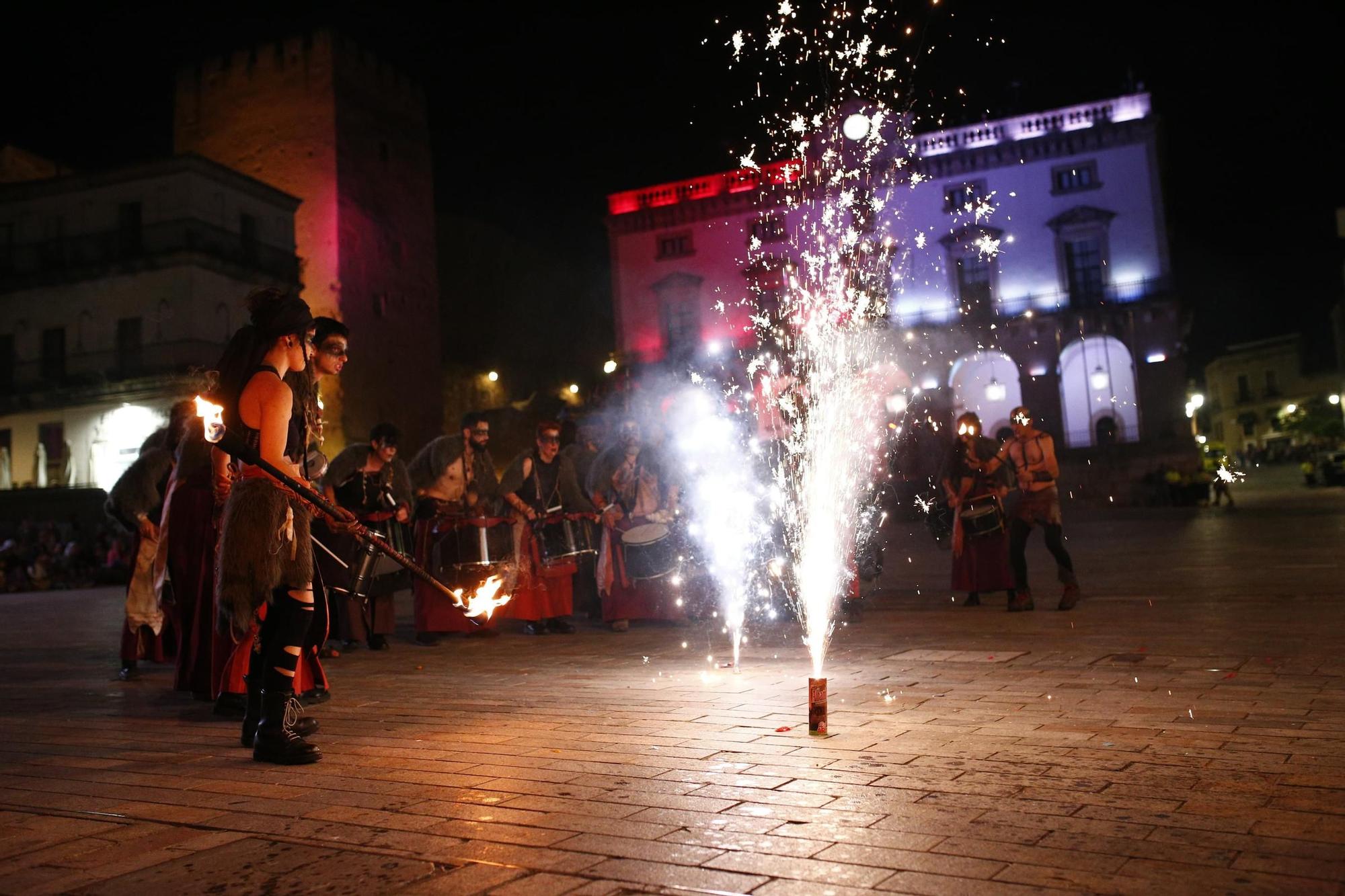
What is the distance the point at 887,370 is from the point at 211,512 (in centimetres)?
3972

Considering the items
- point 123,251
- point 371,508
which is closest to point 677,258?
point 123,251

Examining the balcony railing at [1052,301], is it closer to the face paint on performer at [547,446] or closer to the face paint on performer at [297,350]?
the face paint on performer at [547,446]

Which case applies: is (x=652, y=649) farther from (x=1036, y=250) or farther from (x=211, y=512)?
(x=1036, y=250)

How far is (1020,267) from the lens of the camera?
43938 millimetres

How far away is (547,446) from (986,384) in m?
36.7

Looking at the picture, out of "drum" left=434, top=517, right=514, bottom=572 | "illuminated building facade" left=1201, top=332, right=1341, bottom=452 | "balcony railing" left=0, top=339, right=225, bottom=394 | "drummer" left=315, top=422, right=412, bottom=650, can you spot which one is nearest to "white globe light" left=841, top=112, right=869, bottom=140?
"balcony railing" left=0, top=339, right=225, bottom=394

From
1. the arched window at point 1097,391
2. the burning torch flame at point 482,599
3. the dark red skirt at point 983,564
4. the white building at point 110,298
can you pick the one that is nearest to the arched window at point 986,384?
the arched window at point 1097,391

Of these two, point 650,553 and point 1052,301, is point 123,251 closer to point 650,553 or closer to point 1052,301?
point 1052,301

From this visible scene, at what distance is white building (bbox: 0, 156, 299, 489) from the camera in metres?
38.4

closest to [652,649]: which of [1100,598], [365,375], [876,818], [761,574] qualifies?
[761,574]

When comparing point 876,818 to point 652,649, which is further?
point 652,649

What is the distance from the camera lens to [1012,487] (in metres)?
10.8

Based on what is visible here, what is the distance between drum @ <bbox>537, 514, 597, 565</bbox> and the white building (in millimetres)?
31262

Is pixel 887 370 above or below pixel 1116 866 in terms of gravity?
above
